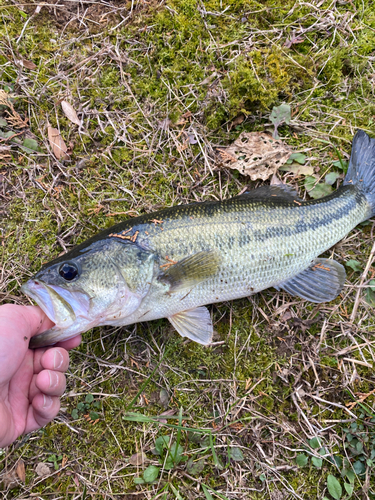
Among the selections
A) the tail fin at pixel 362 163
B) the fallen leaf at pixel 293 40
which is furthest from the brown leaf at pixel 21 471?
the fallen leaf at pixel 293 40

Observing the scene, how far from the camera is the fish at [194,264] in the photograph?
8.90 ft

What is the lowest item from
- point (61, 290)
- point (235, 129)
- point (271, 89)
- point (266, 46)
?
point (61, 290)

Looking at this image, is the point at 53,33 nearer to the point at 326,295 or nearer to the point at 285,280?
the point at 285,280

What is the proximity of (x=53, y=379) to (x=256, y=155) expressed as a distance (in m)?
3.15

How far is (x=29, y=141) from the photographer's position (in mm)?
3609

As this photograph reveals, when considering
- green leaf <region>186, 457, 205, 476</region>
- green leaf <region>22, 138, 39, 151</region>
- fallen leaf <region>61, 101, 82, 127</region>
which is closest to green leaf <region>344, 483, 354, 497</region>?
green leaf <region>186, 457, 205, 476</region>

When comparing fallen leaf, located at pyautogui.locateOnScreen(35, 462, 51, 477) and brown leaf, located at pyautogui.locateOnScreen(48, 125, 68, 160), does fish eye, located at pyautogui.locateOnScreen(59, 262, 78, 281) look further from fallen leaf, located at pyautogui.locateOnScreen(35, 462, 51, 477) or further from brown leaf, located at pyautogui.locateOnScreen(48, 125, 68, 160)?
fallen leaf, located at pyautogui.locateOnScreen(35, 462, 51, 477)

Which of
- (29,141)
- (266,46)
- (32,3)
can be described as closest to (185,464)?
(29,141)

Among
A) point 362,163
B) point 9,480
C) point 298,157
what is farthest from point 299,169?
point 9,480

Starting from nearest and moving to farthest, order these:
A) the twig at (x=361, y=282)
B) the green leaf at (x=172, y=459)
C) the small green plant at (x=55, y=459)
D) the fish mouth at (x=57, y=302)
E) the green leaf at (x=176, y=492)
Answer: the fish mouth at (x=57, y=302)
the green leaf at (x=176, y=492)
the green leaf at (x=172, y=459)
the small green plant at (x=55, y=459)
the twig at (x=361, y=282)

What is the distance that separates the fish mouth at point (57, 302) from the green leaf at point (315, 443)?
9.05ft

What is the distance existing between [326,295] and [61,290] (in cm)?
277

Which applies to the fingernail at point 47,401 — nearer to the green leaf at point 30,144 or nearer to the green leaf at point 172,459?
the green leaf at point 172,459

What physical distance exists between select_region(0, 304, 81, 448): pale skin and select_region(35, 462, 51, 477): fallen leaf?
77 centimetres
